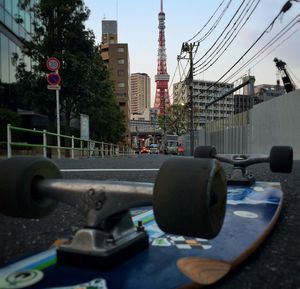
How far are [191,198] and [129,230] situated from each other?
374 millimetres

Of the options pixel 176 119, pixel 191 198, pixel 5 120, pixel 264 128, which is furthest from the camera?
pixel 176 119

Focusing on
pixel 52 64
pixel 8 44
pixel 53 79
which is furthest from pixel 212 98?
pixel 53 79

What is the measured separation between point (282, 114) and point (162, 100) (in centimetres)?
6846

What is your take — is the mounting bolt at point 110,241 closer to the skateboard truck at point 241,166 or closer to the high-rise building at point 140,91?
the skateboard truck at point 241,166

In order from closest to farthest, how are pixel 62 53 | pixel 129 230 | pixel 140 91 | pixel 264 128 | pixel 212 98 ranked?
pixel 129 230, pixel 62 53, pixel 264 128, pixel 212 98, pixel 140 91

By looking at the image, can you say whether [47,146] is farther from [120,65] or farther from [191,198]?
[120,65]

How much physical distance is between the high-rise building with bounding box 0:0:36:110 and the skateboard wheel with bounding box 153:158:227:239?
17.0 meters

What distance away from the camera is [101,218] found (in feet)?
3.81

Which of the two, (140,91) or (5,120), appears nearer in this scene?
(5,120)

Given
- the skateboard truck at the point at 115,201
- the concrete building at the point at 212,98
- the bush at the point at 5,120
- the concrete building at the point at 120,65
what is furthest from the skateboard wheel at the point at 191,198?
the concrete building at the point at 120,65

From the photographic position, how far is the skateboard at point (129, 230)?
999 millimetres

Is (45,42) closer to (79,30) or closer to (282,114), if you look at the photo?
(79,30)

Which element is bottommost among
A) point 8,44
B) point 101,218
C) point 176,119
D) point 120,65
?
point 101,218

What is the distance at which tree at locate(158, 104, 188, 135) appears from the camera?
60.8 metres
